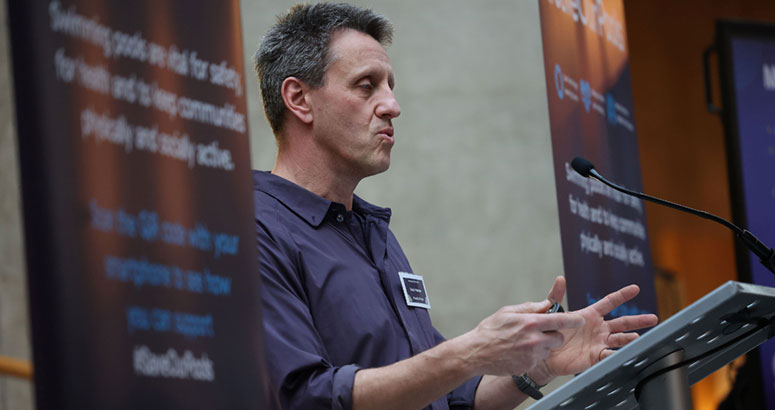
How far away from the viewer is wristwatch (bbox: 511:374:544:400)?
227 centimetres

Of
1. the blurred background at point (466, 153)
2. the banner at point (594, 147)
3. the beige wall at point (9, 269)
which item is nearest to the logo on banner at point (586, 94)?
the banner at point (594, 147)

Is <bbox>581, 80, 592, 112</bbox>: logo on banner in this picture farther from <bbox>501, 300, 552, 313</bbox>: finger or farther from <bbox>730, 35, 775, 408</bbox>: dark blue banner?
<bbox>501, 300, 552, 313</bbox>: finger

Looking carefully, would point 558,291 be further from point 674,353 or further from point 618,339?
point 674,353

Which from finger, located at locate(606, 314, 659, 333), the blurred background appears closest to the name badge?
finger, located at locate(606, 314, 659, 333)

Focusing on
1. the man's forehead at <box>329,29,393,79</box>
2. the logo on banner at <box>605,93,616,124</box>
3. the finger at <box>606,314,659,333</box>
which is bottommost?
the finger at <box>606,314,659,333</box>

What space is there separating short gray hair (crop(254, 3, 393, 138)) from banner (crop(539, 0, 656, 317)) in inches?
21.7

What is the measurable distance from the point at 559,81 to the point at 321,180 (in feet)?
2.68

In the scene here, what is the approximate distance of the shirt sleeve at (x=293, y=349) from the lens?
6.39 feet

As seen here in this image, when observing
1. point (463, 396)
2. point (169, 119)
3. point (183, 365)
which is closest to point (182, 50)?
point (169, 119)

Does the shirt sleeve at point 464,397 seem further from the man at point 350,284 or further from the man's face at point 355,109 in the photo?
the man's face at point 355,109

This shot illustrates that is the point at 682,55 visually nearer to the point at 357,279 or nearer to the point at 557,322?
the point at 357,279

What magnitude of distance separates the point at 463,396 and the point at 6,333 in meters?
2.04

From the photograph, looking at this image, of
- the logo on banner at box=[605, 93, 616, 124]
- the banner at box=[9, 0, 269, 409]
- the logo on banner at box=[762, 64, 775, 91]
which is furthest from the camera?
the logo on banner at box=[762, 64, 775, 91]

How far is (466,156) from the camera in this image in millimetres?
5828
